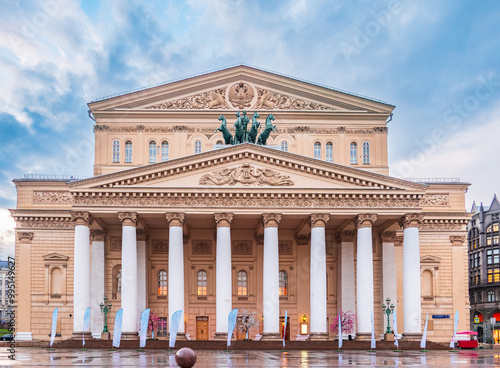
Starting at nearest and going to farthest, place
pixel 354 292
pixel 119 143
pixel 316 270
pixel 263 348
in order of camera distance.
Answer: pixel 263 348 → pixel 316 270 → pixel 354 292 → pixel 119 143

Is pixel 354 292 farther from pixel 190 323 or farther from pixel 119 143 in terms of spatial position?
pixel 119 143

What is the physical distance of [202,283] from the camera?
55094 millimetres

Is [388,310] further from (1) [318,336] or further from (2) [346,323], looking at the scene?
(1) [318,336]

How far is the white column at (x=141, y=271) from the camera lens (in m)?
52.0

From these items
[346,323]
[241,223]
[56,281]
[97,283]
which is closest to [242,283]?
[241,223]

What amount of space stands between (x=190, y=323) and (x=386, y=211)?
1903 cm

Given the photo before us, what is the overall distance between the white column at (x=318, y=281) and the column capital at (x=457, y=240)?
616 inches

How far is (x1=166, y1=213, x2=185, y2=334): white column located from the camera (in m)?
45.1

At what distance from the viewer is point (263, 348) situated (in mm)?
43188

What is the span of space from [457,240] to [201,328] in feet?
77.0

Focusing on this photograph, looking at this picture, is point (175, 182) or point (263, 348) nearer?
point (263, 348)

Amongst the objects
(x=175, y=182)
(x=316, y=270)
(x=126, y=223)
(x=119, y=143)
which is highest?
(x=119, y=143)

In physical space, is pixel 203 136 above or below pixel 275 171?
above

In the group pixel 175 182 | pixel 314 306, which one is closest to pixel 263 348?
pixel 314 306
